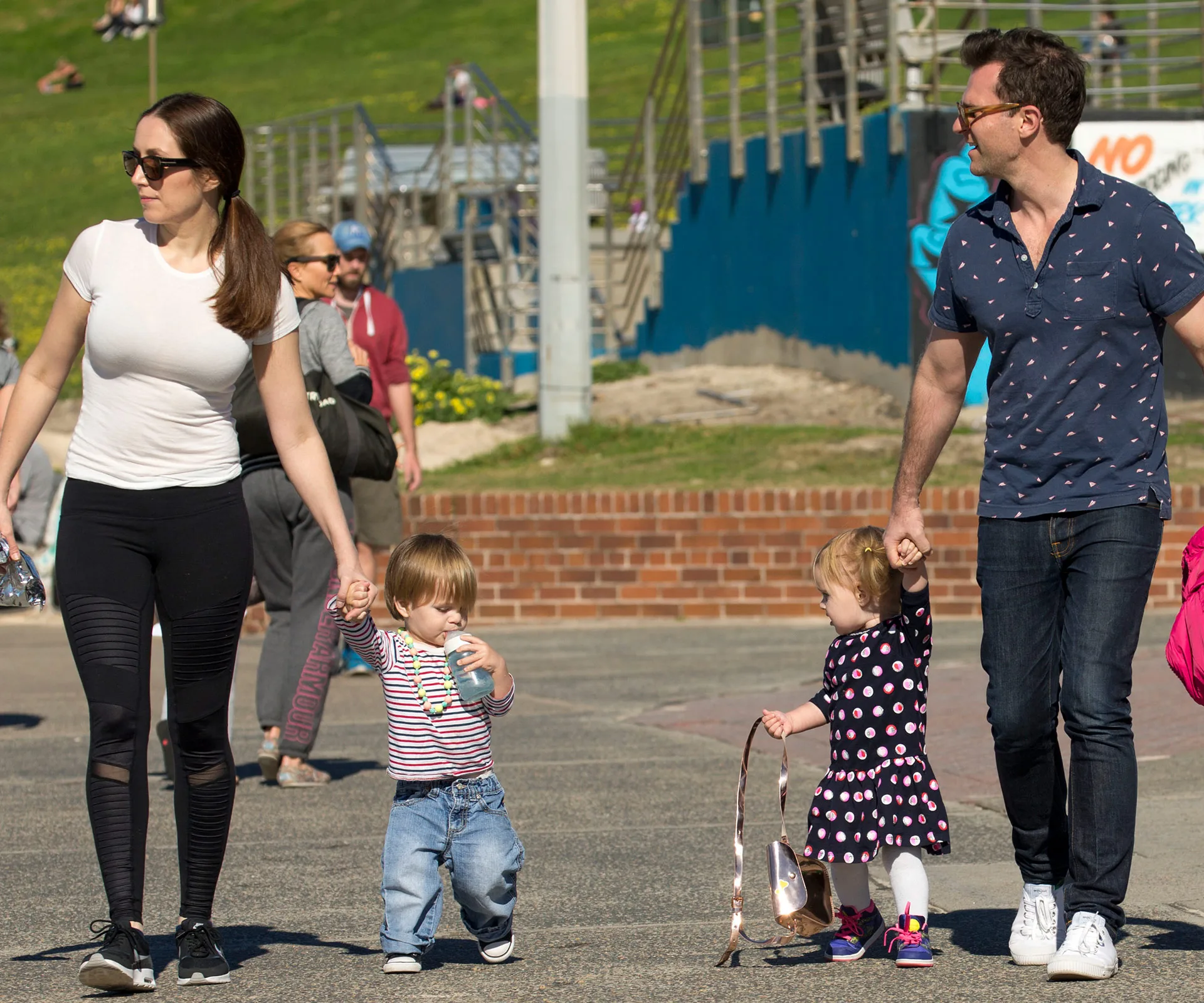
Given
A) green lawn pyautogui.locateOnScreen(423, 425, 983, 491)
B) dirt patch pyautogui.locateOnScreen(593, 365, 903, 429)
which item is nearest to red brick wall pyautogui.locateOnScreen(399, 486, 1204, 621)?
green lawn pyautogui.locateOnScreen(423, 425, 983, 491)

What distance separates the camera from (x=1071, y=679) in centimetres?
430

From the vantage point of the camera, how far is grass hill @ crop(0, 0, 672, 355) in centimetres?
4091

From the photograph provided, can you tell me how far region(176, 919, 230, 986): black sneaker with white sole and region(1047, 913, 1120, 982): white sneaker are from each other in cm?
180

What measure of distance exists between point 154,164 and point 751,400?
37.6ft

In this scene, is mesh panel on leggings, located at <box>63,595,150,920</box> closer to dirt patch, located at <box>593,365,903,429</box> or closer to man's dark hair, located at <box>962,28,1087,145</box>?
man's dark hair, located at <box>962,28,1087,145</box>

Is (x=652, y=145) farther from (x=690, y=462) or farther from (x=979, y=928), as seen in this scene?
(x=979, y=928)

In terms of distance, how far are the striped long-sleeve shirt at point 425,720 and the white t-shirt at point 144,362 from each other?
0.50 m

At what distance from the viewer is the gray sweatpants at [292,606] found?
6809mm

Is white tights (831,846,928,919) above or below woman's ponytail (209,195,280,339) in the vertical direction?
below

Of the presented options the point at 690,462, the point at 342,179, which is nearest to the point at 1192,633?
the point at 690,462

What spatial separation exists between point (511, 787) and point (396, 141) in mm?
34669

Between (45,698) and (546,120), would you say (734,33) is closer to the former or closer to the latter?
(546,120)

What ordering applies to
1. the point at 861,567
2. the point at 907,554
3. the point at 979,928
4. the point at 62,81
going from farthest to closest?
1. the point at 62,81
2. the point at 979,928
3. the point at 861,567
4. the point at 907,554

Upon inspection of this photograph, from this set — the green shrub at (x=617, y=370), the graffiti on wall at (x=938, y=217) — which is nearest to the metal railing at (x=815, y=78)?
the graffiti on wall at (x=938, y=217)
